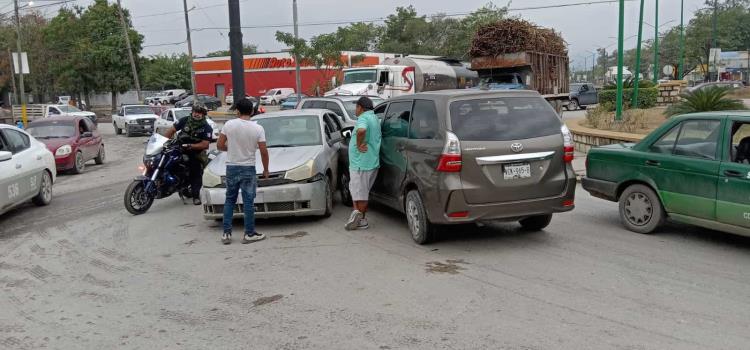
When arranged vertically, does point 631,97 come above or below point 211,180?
above

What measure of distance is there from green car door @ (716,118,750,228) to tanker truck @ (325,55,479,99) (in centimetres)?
2196

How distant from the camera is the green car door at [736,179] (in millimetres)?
6355

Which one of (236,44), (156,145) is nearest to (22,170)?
(156,145)

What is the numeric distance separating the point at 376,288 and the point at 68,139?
13707 mm

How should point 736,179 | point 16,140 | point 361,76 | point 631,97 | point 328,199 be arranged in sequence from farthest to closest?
point 361,76 < point 631,97 < point 16,140 < point 328,199 < point 736,179

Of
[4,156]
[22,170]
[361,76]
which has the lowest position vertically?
[22,170]

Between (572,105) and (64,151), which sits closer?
(64,151)

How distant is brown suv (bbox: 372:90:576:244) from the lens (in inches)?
260

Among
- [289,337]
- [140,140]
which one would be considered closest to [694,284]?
[289,337]

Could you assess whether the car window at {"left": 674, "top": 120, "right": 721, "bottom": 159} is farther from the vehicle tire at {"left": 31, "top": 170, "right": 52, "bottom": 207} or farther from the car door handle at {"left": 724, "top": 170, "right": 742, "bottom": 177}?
the vehicle tire at {"left": 31, "top": 170, "right": 52, "bottom": 207}

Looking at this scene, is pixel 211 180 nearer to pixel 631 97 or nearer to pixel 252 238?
pixel 252 238

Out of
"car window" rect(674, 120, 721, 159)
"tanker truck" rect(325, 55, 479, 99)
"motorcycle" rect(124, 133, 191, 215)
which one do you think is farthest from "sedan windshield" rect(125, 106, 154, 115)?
"car window" rect(674, 120, 721, 159)

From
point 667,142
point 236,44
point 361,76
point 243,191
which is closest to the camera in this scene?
point 667,142

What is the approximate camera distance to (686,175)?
6965 mm
